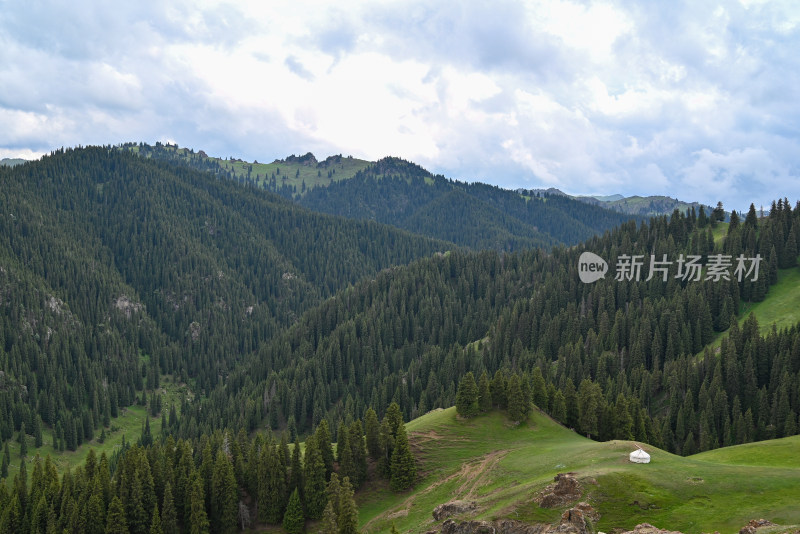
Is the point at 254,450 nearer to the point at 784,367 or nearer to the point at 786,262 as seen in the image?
the point at 784,367

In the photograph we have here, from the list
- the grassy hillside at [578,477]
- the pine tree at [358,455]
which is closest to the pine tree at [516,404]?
the grassy hillside at [578,477]

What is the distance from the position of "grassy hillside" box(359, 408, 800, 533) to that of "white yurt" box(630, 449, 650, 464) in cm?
143

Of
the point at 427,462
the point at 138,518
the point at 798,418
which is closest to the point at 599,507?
the point at 427,462

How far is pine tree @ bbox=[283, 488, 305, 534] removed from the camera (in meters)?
86.0

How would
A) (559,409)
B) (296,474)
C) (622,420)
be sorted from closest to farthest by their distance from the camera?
(296,474) < (622,420) < (559,409)

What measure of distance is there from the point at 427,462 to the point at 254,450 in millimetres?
30702

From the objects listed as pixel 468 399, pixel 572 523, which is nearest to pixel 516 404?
pixel 468 399

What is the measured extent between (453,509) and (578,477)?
1556cm

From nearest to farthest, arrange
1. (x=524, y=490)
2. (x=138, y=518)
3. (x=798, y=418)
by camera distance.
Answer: (x=524, y=490)
(x=138, y=518)
(x=798, y=418)

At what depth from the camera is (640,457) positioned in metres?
65.4

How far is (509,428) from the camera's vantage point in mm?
98562

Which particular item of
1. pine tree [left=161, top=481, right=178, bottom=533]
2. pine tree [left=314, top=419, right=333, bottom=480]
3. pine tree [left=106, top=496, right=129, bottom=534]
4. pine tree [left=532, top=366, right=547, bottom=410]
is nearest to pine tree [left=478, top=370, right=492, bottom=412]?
pine tree [left=532, top=366, right=547, bottom=410]

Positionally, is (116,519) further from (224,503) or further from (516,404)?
(516,404)

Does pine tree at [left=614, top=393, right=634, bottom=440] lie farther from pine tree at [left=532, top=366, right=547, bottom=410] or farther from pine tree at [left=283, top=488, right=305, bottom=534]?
pine tree at [left=283, top=488, right=305, bottom=534]
